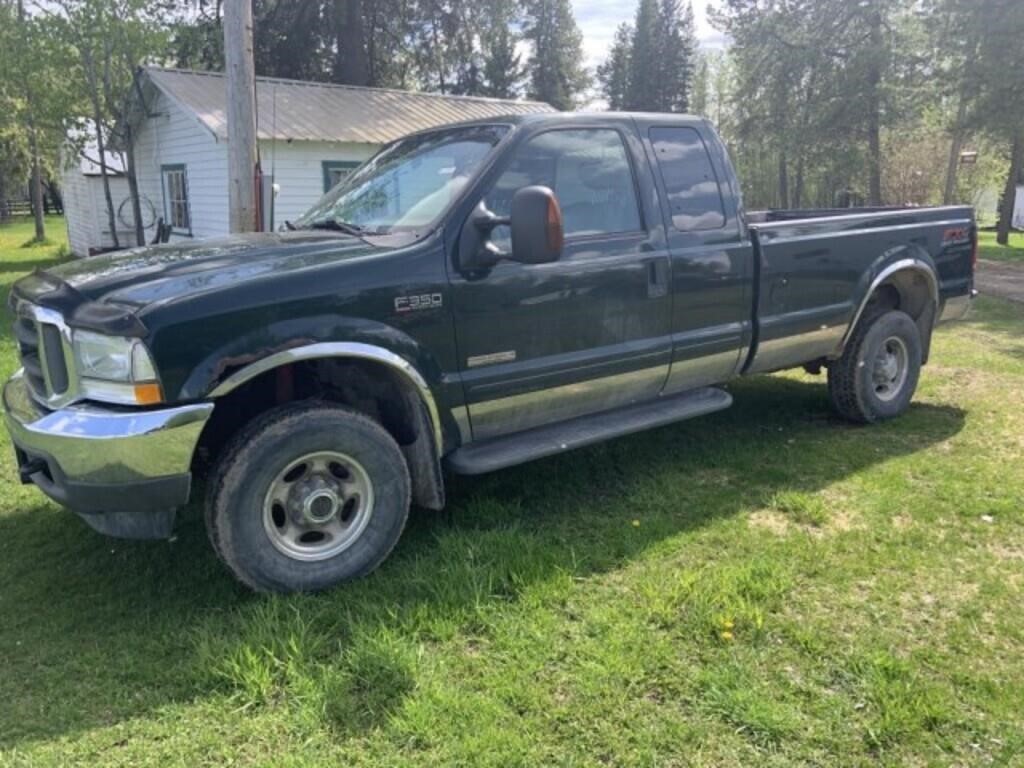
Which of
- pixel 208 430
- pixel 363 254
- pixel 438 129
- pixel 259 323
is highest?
pixel 438 129

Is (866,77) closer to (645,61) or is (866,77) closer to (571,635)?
(571,635)

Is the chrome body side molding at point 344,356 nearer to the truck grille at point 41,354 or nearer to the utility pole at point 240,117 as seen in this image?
the truck grille at point 41,354

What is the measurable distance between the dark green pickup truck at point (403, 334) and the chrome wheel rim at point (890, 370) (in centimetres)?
98

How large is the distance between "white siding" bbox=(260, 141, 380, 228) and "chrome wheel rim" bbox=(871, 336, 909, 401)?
11106 mm

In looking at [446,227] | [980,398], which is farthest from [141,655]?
[980,398]

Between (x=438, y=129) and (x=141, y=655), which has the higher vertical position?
(x=438, y=129)

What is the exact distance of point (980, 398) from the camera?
6.58m

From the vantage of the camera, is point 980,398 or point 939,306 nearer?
point 939,306

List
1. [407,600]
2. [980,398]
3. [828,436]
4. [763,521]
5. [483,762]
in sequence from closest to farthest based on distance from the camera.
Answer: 1. [483,762]
2. [407,600]
3. [763,521]
4. [828,436]
5. [980,398]

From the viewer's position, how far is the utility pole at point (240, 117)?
6699mm

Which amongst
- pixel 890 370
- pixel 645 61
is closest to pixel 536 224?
pixel 890 370

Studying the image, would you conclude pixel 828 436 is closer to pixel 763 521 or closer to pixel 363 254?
pixel 763 521

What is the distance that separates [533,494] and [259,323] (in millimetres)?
2014

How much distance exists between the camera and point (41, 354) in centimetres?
332
